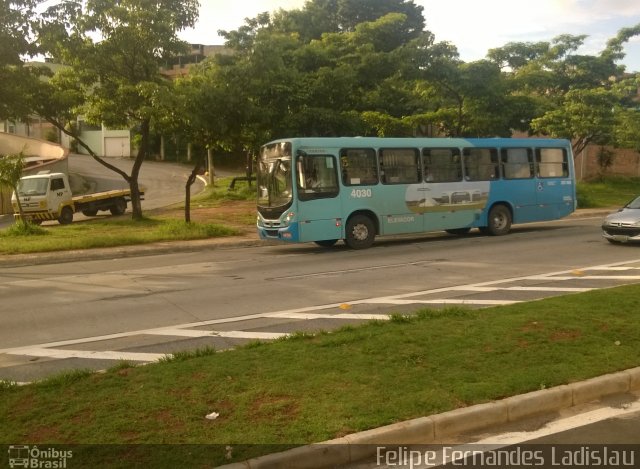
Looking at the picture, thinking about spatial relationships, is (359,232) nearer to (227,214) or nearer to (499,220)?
(499,220)

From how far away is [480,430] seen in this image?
5.11 metres

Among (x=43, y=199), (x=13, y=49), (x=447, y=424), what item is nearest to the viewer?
(x=447, y=424)

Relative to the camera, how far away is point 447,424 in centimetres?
498

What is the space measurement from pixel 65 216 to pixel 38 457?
85.1 ft

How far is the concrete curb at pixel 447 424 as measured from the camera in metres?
4.45

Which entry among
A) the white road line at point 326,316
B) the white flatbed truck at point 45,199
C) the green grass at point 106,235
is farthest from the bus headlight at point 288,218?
the white flatbed truck at point 45,199

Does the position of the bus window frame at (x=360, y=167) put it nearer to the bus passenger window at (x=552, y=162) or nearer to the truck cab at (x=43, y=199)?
the bus passenger window at (x=552, y=162)

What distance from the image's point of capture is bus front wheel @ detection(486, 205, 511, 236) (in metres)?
20.0

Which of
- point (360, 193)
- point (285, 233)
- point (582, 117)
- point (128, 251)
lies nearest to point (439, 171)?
point (360, 193)

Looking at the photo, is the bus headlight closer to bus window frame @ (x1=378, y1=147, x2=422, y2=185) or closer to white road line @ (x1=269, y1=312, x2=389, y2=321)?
bus window frame @ (x1=378, y1=147, x2=422, y2=185)

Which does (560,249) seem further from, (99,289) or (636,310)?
(99,289)

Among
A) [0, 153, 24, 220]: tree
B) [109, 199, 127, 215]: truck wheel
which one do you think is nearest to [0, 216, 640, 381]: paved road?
[0, 153, 24, 220]: tree

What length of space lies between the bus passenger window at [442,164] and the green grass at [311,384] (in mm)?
10888

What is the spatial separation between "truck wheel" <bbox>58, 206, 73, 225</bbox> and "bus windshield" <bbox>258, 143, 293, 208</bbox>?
14177 mm
